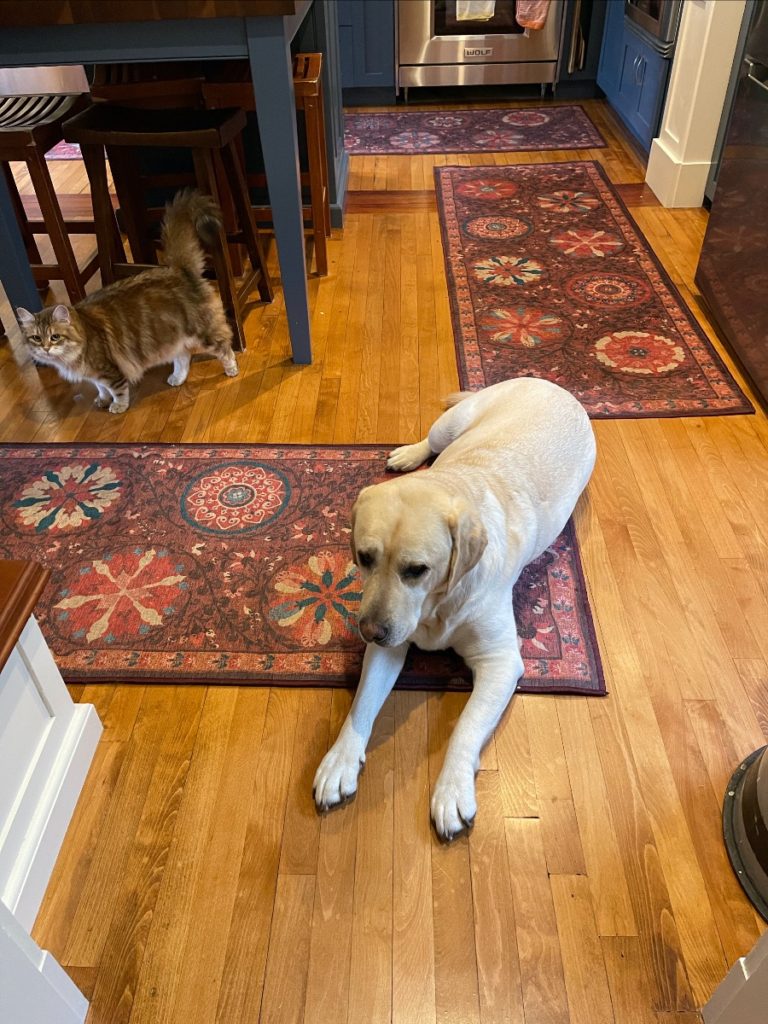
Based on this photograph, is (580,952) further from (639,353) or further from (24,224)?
(24,224)

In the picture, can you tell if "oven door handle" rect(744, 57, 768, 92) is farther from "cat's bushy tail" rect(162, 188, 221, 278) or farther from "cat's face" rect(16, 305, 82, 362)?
"cat's face" rect(16, 305, 82, 362)

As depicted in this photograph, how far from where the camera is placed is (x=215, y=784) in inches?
56.4

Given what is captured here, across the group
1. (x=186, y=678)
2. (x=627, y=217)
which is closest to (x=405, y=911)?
(x=186, y=678)

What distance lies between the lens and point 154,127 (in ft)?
7.57

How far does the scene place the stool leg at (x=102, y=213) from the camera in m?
2.42

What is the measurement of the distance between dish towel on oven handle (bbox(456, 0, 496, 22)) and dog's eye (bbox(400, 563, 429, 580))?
473 centimetres

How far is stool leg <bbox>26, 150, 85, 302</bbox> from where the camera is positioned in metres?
2.48

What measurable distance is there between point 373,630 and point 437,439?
2.99 ft

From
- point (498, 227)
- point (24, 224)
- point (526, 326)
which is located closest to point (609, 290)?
point (526, 326)

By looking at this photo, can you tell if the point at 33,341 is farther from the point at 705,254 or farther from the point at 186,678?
the point at 705,254

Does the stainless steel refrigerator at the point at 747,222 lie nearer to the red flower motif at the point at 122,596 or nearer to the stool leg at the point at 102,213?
the red flower motif at the point at 122,596

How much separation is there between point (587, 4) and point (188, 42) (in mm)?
3885

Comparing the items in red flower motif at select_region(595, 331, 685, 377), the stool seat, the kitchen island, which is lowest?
red flower motif at select_region(595, 331, 685, 377)

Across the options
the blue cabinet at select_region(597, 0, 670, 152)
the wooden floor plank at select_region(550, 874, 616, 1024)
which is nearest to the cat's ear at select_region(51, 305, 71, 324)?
the wooden floor plank at select_region(550, 874, 616, 1024)
